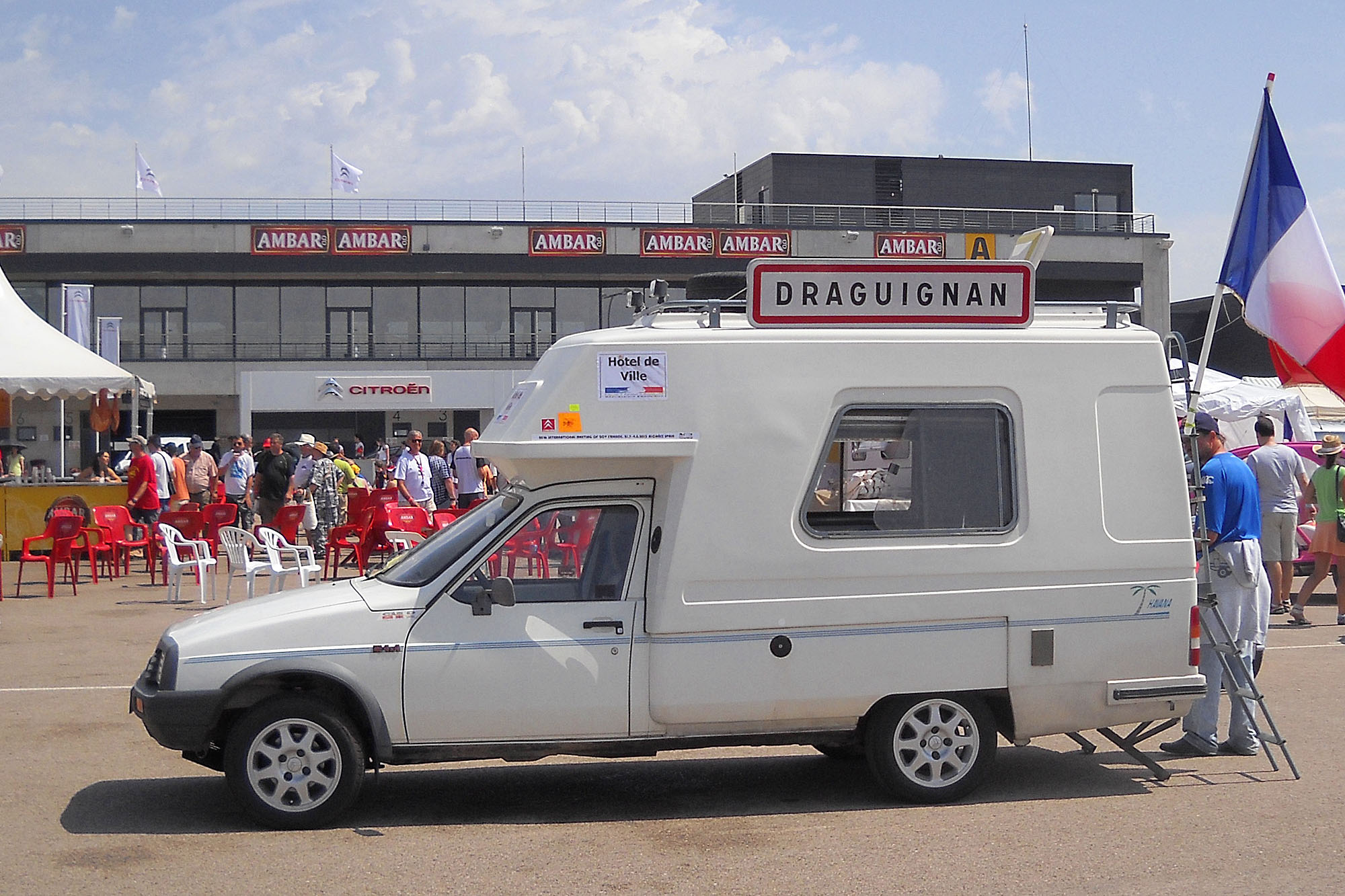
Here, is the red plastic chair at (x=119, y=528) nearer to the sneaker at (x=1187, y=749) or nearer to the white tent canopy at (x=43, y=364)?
the white tent canopy at (x=43, y=364)

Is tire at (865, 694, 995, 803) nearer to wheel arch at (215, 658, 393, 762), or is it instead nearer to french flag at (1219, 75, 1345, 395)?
wheel arch at (215, 658, 393, 762)

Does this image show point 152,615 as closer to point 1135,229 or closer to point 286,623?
point 286,623

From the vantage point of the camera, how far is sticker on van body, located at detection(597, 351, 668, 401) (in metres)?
6.32

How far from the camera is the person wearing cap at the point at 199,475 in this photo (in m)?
20.2

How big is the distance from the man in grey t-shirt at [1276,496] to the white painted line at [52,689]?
32.8 ft

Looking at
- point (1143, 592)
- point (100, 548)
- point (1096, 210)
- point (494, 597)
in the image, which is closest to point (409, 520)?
point (100, 548)

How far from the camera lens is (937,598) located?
6.44 metres

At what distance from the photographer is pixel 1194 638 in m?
6.72

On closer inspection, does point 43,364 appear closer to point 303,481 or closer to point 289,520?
point 303,481

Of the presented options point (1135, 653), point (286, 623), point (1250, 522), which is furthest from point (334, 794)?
point (1250, 522)

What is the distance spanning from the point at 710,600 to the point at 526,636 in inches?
33.7

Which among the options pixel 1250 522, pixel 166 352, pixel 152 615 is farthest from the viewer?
pixel 166 352

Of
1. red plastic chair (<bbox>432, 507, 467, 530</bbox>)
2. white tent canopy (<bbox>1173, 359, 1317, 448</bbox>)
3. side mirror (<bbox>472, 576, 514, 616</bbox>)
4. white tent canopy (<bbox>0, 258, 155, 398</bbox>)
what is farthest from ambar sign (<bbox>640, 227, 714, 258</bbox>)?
side mirror (<bbox>472, 576, 514, 616</bbox>)

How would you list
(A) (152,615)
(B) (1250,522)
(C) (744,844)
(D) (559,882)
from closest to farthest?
(D) (559,882) → (C) (744,844) → (B) (1250,522) → (A) (152,615)
